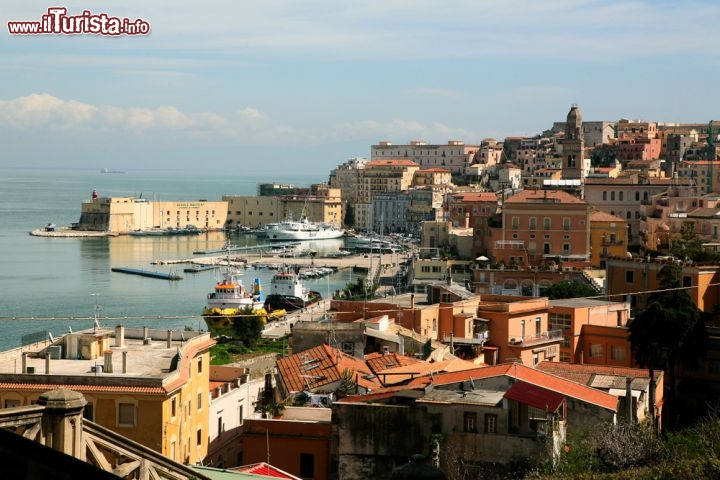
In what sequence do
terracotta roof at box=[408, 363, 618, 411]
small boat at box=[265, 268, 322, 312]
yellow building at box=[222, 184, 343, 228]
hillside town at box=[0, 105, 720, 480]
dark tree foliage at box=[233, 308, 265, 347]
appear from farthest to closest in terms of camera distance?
yellow building at box=[222, 184, 343, 228], small boat at box=[265, 268, 322, 312], dark tree foliage at box=[233, 308, 265, 347], terracotta roof at box=[408, 363, 618, 411], hillside town at box=[0, 105, 720, 480]

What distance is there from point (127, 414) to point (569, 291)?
33.0ft

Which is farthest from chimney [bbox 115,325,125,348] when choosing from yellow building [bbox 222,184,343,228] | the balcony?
yellow building [bbox 222,184,343,228]

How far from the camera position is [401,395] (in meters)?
5.86

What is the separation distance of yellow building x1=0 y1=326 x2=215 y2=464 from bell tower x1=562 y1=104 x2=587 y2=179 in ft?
80.4

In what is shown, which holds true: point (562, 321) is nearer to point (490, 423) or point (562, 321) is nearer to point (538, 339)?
point (538, 339)

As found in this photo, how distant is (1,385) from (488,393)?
Answer: 269cm

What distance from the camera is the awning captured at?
5566mm

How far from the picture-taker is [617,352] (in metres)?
10.8

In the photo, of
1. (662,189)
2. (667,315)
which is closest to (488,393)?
(667,315)

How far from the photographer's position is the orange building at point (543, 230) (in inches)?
826

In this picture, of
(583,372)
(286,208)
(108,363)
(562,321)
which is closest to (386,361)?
(583,372)

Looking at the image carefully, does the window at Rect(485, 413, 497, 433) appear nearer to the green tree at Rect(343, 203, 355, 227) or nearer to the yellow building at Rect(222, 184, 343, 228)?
the yellow building at Rect(222, 184, 343, 228)

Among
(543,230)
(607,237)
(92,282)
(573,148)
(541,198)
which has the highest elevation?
(573,148)

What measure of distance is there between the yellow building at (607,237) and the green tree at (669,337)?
40.6 feet
